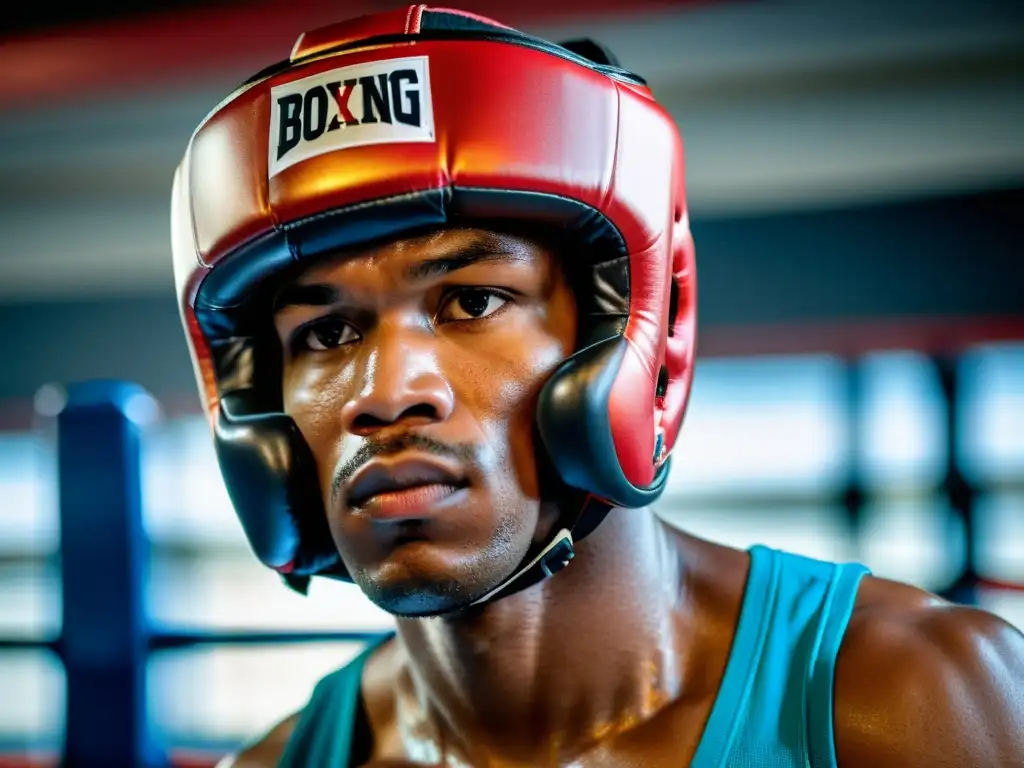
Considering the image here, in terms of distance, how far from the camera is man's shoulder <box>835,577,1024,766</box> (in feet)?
2.84

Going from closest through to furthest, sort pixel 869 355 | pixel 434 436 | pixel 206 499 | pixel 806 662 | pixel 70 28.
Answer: pixel 434 436 < pixel 806 662 < pixel 70 28 < pixel 869 355 < pixel 206 499

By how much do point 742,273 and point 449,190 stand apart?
510 centimetres

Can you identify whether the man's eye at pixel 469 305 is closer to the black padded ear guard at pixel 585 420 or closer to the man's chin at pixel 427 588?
the black padded ear guard at pixel 585 420

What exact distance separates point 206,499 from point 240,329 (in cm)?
608

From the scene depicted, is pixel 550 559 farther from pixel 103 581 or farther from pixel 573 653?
pixel 103 581

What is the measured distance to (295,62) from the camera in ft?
3.01

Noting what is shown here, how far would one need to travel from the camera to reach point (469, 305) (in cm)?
92

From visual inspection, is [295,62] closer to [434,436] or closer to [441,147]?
[441,147]

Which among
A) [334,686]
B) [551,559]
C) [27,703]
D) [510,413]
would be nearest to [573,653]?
[551,559]

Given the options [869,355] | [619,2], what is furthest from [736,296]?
[619,2]

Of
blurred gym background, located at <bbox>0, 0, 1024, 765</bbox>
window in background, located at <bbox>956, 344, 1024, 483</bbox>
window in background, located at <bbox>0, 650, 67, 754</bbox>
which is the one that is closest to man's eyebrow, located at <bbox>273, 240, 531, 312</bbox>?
blurred gym background, located at <bbox>0, 0, 1024, 765</bbox>

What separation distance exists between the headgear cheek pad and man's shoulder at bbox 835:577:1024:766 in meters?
0.27

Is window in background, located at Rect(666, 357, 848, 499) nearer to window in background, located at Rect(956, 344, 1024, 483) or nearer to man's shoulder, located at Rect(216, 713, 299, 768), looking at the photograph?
window in background, located at Rect(956, 344, 1024, 483)

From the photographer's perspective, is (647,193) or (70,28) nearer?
(647,193)
